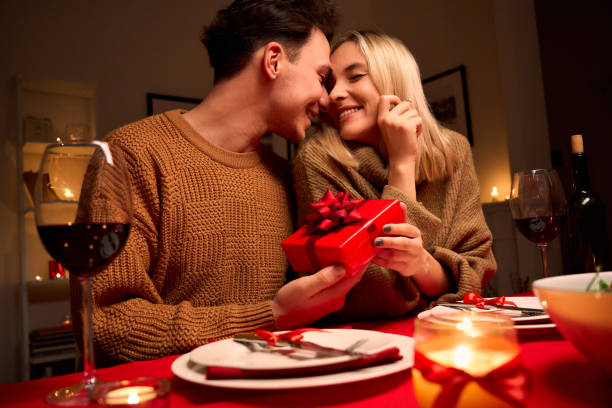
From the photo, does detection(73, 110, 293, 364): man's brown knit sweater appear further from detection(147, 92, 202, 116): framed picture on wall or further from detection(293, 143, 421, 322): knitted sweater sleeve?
detection(147, 92, 202, 116): framed picture on wall

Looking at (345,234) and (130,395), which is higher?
(345,234)

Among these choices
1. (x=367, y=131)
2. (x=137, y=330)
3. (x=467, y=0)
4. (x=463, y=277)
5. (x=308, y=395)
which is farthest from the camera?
(x=467, y=0)

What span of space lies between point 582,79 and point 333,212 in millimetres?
4318

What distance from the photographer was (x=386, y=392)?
0.47m

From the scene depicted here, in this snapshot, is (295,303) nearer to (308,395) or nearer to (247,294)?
(247,294)

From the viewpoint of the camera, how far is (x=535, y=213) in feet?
3.22

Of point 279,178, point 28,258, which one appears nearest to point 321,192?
point 279,178

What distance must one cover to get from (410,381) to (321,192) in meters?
0.90

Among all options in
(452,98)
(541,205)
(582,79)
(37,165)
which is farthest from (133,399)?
(582,79)

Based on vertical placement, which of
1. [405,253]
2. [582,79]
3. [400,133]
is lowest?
[405,253]

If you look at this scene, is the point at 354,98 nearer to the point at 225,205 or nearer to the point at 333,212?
the point at 225,205

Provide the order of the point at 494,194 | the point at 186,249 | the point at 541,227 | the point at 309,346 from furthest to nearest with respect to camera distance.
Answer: the point at 494,194, the point at 186,249, the point at 541,227, the point at 309,346

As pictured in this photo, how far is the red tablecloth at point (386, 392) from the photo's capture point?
44 centimetres

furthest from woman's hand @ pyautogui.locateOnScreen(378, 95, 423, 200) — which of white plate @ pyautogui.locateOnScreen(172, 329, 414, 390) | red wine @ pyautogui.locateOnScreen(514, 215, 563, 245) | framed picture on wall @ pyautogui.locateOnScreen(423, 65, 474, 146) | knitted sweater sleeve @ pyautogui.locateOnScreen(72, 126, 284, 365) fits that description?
framed picture on wall @ pyautogui.locateOnScreen(423, 65, 474, 146)
